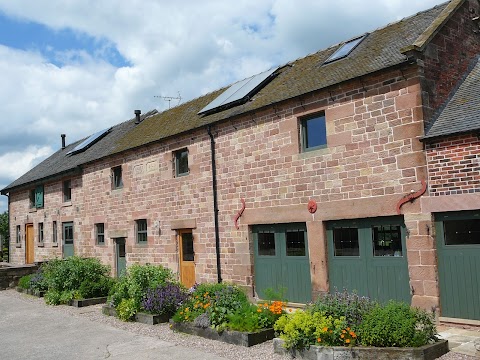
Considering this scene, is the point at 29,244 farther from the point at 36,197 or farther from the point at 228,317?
the point at 228,317

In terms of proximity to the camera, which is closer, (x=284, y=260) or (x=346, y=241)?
(x=346, y=241)

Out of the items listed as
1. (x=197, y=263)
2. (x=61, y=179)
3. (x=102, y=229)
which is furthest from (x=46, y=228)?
(x=197, y=263)

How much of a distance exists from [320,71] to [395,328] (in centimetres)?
756

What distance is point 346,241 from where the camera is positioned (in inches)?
421

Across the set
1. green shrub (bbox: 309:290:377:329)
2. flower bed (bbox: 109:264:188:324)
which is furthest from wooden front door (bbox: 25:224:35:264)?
green shrub (bbox: 309:290:377:329)

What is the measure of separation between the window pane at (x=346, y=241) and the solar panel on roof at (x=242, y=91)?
503cm

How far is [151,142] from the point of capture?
16125 millimetres

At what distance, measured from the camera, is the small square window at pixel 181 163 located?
1518 centimetres

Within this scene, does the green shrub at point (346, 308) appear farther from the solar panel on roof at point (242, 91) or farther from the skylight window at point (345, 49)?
the solar panel on roof at point (242, 91)

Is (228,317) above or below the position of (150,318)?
above

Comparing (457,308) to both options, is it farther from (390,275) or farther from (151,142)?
(151,142)

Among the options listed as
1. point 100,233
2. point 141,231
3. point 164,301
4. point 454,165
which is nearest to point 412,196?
point 454,165

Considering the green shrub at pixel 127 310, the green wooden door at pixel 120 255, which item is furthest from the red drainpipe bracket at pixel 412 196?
the green wooden door at pixel 120 255

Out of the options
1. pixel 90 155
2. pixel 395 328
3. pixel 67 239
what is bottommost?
pixel 395 328
